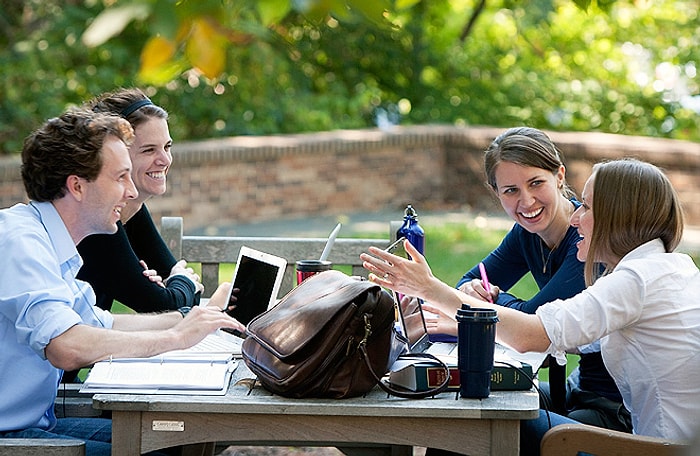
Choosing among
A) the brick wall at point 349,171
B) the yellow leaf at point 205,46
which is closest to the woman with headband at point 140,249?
the yellow leaf at point 205,46

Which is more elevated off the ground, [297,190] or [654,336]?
[297,190]

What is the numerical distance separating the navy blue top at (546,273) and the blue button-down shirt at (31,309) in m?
1.56

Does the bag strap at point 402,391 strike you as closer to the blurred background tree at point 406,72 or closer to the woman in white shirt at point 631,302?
the woman in white shirt at point 631,302

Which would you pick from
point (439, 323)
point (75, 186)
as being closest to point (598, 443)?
point (439, 323)

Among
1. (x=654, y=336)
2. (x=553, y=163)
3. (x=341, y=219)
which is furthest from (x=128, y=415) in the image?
(x=341, y=219)

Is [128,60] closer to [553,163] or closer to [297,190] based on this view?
[297,190]

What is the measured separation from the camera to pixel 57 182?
3.10 metres

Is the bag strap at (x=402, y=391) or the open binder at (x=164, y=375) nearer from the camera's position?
the bag strap at (x=402, y=391)

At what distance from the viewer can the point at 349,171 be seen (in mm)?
10805

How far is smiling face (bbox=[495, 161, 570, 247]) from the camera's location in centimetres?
383

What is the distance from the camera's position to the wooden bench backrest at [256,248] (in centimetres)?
432

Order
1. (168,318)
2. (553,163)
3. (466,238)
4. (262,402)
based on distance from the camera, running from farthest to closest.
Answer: (466,238) → (553,163) → (168,318) → (262,402)

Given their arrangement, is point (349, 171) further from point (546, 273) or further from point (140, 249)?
point (546, 273)

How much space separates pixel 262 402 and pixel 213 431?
0.15 m
